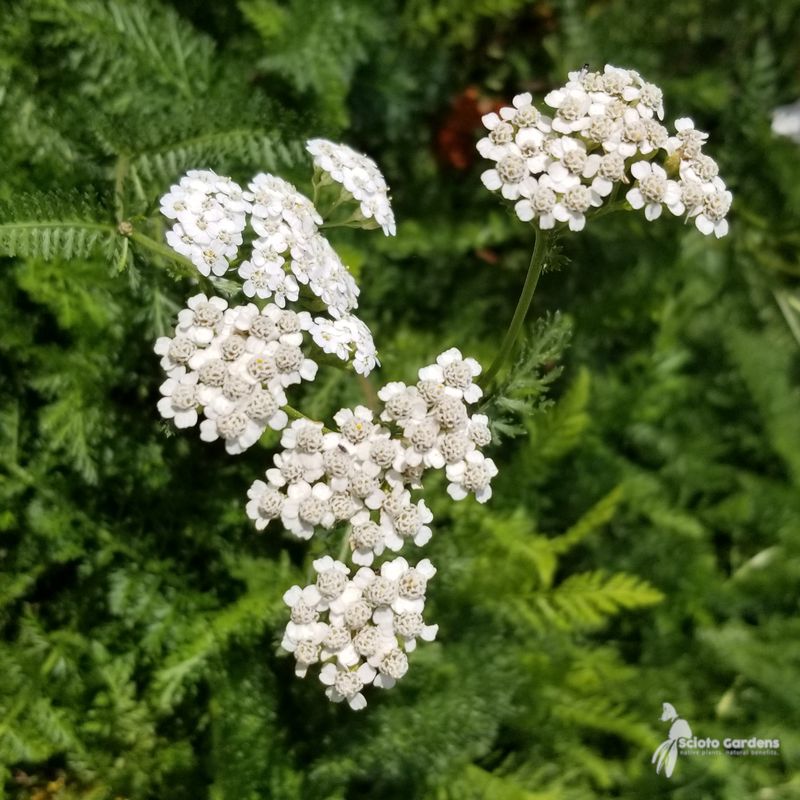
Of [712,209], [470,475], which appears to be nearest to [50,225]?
[470,475]

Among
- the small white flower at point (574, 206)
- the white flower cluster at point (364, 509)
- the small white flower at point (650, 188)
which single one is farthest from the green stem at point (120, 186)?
the small white flower at point (650, 188)

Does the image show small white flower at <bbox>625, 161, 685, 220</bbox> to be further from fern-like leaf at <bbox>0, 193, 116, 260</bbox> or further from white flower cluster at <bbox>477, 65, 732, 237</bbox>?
fern-like leaf at <bbox>0, 193, 116, 260</bbox>

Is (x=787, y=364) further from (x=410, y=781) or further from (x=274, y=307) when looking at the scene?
(x=274, y=307)

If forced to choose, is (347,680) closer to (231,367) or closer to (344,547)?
(344,547)

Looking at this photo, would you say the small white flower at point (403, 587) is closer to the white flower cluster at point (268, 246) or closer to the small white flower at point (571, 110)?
the white flower cluster at point (268, 246)

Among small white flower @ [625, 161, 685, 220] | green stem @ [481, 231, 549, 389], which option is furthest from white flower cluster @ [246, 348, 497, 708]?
small white flower @ [625, 161, 685, 220]

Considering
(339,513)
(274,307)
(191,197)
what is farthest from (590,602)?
(191,197)
